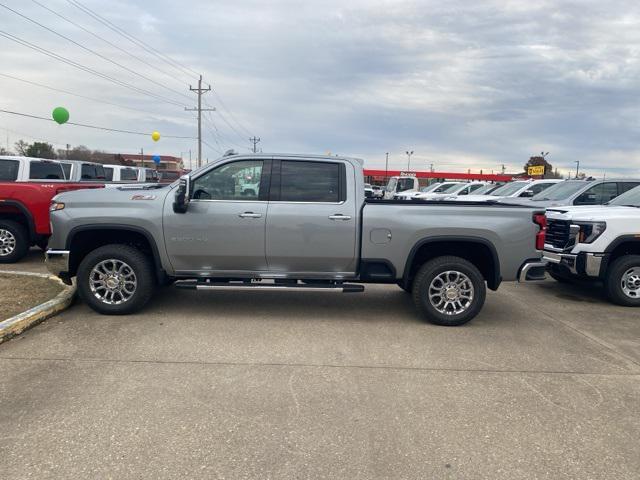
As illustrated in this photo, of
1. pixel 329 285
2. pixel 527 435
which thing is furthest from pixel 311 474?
pixel 329 285

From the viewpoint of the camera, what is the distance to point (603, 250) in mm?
7004

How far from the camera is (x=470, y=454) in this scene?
313cm

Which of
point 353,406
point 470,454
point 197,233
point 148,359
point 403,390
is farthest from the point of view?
point 197,233

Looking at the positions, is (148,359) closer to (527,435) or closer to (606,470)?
(527,435)

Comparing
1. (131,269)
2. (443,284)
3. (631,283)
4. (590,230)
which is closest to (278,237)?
(131,269)

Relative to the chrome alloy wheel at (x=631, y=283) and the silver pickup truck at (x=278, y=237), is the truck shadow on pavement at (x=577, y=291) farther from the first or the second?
the silver pickup truck at (x=278, y=237)

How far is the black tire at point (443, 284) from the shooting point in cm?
575

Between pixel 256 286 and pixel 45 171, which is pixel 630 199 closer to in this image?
pixel 256 286

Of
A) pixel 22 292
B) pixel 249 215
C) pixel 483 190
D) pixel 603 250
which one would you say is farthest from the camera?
pixel 483 190

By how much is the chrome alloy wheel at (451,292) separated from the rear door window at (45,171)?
28.8 feet

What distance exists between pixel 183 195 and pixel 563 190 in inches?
399

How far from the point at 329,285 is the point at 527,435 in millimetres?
2906

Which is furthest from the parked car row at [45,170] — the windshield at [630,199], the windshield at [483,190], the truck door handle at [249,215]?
the windshield at [483,190]

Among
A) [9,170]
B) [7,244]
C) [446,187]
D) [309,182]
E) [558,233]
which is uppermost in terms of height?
[446,187]
